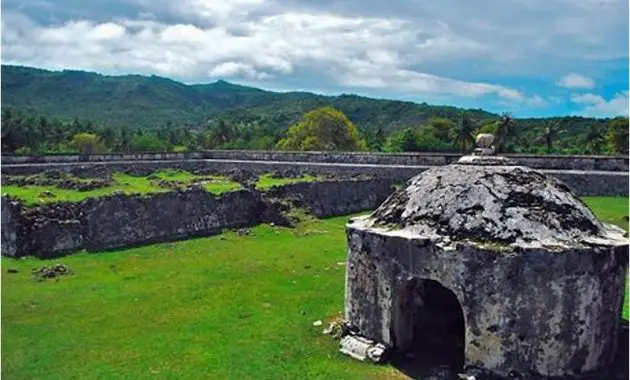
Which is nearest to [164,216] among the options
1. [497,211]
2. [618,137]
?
[497,211]

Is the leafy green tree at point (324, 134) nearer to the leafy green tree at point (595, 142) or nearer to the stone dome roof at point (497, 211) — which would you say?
the leafy green tree at point (595, 142)

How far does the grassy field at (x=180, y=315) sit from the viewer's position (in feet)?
34.2

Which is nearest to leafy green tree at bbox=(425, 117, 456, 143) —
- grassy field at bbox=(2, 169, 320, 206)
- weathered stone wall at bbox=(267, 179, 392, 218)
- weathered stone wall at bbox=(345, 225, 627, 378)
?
weathered stone wall at bbox=(267, 179, 392, 218)

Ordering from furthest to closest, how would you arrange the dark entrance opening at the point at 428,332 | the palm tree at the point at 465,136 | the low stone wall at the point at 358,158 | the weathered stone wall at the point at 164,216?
the palm tree at the point at 465,136 → the low stone wall at the point at 358,158 → the weathered stone wall at the point at 164,216 → the dark entrance opening at the point at 428,332

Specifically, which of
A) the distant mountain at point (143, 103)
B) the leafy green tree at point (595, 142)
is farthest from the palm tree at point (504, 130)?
the distant mountain at point (143, 103)

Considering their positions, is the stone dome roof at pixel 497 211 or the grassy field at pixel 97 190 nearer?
the stone dome roof at pixel 497 211

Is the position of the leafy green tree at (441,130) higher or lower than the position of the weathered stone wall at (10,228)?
higher

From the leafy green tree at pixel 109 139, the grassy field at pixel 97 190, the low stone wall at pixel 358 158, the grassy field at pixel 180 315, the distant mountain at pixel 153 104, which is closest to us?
the grassy field at pixel 180 315

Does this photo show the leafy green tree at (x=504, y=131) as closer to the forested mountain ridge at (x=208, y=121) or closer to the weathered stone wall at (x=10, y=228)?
the forested mountain ridge at (x=208, y=121)

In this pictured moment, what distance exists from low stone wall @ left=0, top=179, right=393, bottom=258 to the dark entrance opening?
11.5 meters

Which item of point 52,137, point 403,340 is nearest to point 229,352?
point 403,340

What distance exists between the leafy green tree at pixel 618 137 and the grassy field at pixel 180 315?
3283 centimetres

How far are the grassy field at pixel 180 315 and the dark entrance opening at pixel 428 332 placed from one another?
1.87 feet

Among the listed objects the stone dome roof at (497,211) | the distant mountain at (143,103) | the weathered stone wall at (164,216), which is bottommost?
the weathered stone wall at (164,216)
